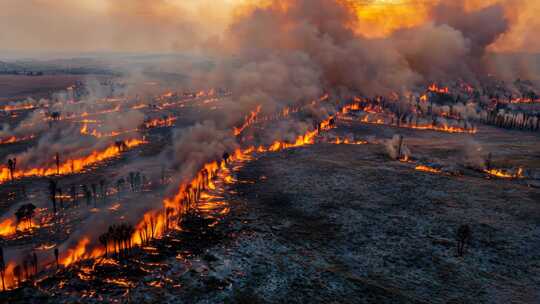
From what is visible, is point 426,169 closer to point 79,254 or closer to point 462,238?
point 462,238

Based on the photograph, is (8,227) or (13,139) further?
(13,139)

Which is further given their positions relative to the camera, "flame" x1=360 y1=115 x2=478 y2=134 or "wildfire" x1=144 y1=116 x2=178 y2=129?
"flame" x1=360 y1=115 x2=478 y2=134

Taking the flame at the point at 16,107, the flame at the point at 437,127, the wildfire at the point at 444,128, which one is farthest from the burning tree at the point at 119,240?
the flame at the point at 16,107

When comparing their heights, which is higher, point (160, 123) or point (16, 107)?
point (16, 107)

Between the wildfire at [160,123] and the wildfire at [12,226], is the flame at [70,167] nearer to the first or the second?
the wildfire at [12,226]

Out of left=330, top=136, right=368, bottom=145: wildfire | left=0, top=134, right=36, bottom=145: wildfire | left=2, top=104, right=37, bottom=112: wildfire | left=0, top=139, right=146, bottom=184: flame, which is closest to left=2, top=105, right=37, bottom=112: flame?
left=2, top=104, right=37, bottom=112: wildfire

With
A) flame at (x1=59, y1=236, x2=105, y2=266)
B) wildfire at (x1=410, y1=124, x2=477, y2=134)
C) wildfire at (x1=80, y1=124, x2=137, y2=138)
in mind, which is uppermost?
wildfire at (x1=410, y1=124, x2=477, y2=134)

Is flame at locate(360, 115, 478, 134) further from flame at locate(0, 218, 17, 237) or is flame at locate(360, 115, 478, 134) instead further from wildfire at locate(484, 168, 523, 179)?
flame at locate(0, 218, 17, 237)

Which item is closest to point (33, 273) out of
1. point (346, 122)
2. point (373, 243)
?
point (373, 243)

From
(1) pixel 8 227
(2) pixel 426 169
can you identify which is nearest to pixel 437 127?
(2) pixel 426 169
